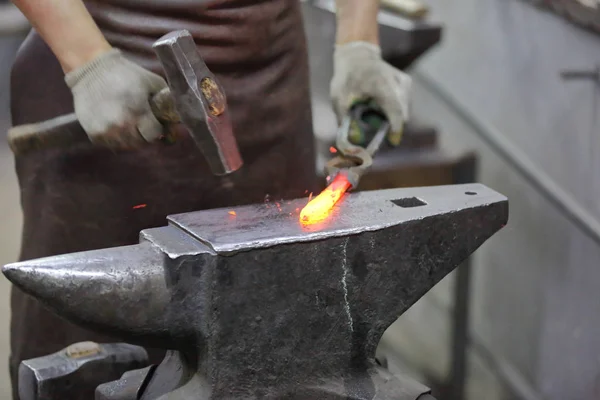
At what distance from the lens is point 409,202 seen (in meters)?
1.27

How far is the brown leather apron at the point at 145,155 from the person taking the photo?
1.55 metres

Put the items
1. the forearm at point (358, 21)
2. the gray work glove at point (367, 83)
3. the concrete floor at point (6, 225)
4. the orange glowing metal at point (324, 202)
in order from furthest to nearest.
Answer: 1. the concrete floor at point (6, 225)
2. the forearm at point (358, 21)
3. the gray work glove at point (367, 83)
4. the orange glowing metal at point (324, 202)

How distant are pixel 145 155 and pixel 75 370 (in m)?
0.46

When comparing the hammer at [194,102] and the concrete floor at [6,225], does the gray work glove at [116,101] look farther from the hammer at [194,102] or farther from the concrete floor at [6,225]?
the concrete floor at [6,225]

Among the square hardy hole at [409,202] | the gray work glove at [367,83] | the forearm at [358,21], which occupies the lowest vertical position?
the square hardy hole at [409,202]

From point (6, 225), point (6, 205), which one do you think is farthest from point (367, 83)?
point (6, 205)

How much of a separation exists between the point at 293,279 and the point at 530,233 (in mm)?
1859

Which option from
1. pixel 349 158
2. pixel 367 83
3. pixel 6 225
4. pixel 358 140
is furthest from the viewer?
pixel 6 225

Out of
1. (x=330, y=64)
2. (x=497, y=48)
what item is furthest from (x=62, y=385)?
(x=497, y=48)

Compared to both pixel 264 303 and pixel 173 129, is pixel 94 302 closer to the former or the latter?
pixel 264 303

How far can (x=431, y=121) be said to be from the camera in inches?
125

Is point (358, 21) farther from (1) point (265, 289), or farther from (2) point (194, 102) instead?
(1) point (265, 289)

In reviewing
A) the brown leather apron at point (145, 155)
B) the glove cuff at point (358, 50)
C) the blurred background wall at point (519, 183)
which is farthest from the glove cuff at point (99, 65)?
the blurred background wall at point (519, 183)

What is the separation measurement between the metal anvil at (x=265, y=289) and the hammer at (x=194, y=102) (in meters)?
0.13
